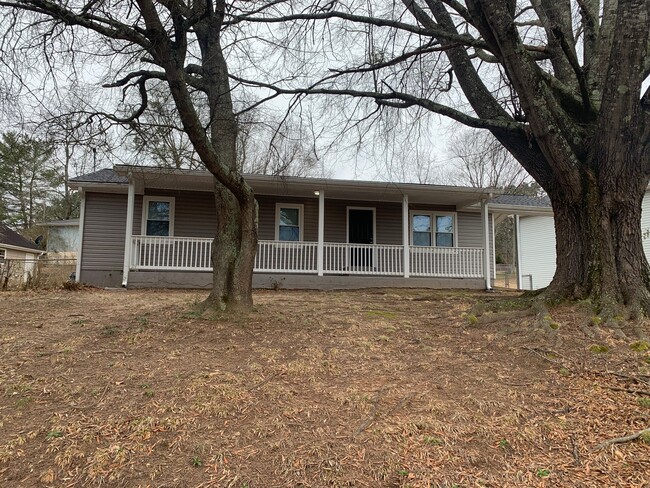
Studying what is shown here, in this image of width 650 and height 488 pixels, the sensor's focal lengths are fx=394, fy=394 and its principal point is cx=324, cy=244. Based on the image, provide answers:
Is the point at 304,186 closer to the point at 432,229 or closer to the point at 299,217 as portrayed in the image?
the point at 299,217

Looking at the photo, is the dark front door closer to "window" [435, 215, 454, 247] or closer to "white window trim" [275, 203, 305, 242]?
"white window trim" [275, 203, 305, 242]

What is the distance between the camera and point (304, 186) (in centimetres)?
1105

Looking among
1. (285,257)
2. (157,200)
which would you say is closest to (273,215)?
(285,257)

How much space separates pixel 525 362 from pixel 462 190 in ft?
27.5

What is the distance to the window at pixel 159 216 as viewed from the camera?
38.3 feet

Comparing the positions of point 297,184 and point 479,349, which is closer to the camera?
point 479,349

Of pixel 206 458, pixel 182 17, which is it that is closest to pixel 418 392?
pixel 206 458

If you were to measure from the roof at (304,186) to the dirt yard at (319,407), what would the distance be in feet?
20.4

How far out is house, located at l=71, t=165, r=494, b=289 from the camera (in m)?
10.6

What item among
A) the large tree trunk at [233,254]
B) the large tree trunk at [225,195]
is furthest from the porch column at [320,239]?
the large tree trunk at [233,254]

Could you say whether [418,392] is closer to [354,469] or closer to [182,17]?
[354,469]

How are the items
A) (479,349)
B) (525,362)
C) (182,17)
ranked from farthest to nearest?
1. (182,17)
2. (479,349)
3. (525,362)

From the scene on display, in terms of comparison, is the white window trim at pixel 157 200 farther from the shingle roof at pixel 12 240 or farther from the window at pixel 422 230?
the shingle roof at pixel 12 240

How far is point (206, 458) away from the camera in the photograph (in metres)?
2.18
